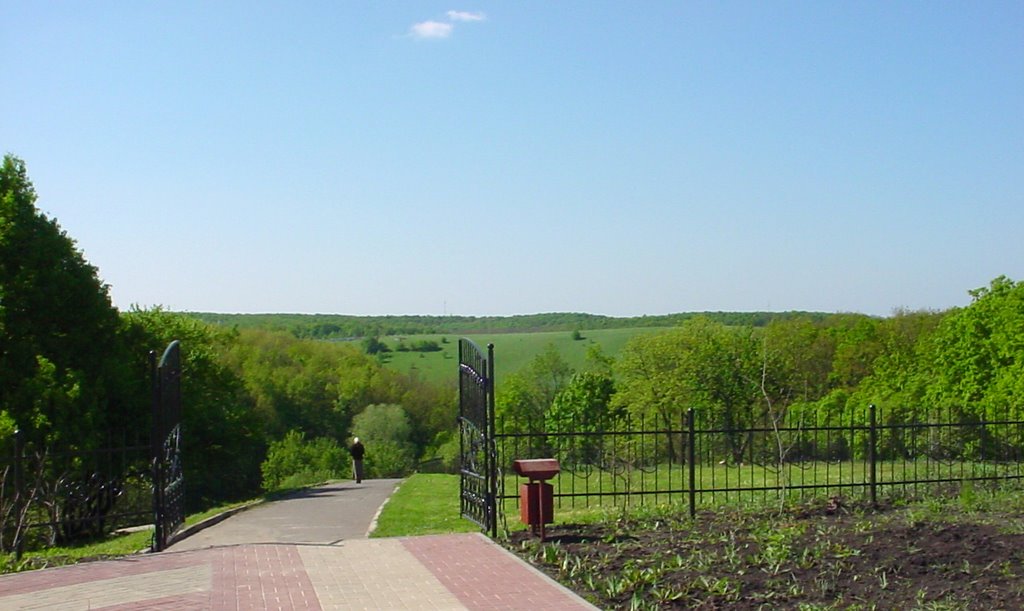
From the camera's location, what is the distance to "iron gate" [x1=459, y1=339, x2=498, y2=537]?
37.7ft

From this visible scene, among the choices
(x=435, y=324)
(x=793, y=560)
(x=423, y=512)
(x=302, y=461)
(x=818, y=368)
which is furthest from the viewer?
(x=435, y=324)

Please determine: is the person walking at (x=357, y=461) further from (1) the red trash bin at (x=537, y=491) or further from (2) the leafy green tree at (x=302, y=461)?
(2) the leafy green tree at (x=302, y=461)

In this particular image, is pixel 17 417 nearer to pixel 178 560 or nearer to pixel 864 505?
pixel 178 560

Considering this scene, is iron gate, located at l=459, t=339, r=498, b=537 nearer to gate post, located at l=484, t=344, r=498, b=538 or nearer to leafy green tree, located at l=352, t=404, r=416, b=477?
gate post, located at l=484, t=344, r=498, b=538

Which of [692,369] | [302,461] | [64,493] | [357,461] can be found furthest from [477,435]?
[302,461]

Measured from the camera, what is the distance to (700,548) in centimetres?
1034

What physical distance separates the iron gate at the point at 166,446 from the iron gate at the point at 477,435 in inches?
139

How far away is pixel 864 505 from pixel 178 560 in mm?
8550

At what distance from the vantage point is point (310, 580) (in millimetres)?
9617

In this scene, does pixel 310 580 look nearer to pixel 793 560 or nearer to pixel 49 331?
pixel 793 560

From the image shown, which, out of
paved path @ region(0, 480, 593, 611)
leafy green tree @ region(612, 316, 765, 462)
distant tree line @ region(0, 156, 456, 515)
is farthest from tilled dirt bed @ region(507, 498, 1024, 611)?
leafy green tree @ region(612, 316, 765, 462)

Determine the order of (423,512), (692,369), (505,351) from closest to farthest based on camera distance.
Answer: (423,512)
(692,369)
(505,351)

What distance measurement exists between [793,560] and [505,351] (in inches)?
3486

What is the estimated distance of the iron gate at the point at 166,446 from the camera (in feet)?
36.8
